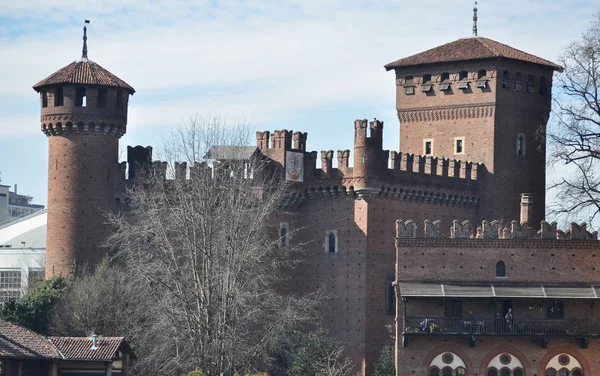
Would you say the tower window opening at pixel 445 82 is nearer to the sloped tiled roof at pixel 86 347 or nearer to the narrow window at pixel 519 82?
the narrow window at pixel 519 82

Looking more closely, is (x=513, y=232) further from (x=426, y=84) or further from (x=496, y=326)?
(x=426, y=84)

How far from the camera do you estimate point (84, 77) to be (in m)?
80.8

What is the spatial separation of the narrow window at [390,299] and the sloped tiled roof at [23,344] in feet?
59.6

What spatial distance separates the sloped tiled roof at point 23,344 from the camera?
6631cm

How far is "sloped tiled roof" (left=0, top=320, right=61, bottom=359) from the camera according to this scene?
66.3m

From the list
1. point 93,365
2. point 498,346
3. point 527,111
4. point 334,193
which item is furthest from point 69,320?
point 527,111

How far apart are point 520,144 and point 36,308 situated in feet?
89.1

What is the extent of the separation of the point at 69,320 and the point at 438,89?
2388cm

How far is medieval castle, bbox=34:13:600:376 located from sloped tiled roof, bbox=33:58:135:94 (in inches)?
3.6

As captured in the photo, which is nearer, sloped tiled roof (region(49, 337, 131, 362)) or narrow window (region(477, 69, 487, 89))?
sloped tiled roof (region(49, 337, 131, 362))

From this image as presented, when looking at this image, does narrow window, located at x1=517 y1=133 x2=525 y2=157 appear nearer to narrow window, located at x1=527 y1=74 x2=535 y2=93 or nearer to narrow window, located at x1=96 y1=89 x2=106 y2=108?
narrow window, located at x1=527 y1=74 x2=535 y2=93

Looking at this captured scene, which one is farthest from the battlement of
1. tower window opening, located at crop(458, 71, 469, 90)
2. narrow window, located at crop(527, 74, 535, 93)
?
narrow window, located at crop(527, 74, 535, 93)

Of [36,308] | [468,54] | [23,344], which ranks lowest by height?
[23,344]

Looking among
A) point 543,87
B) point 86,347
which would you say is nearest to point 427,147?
point 543,87
